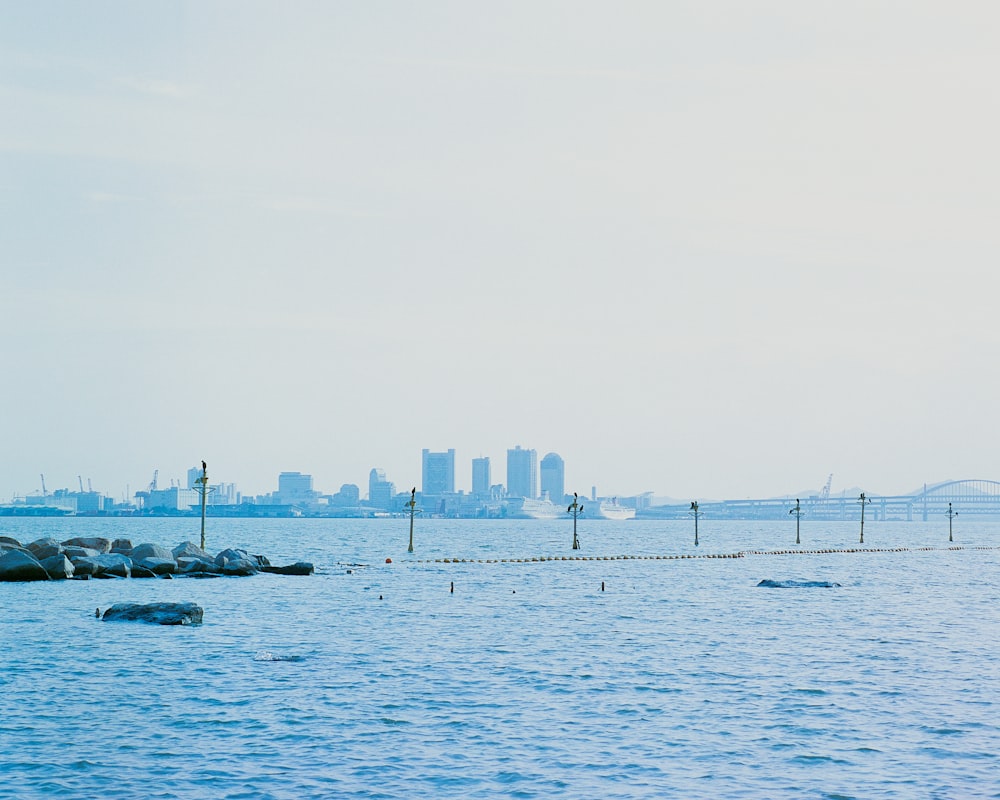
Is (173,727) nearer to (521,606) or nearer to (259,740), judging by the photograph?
(259,740)

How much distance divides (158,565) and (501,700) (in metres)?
59.4

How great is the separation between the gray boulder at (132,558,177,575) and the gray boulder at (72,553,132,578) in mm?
1026

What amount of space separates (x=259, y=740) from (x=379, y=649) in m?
16.8

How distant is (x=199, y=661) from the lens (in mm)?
40594

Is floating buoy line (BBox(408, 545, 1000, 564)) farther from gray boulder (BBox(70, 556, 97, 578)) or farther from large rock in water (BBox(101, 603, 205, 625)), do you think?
large rock in water (BBox(101, 603, 205, 625))

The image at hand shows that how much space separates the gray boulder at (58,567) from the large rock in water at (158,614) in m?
27.9

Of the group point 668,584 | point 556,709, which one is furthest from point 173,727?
point 668,584

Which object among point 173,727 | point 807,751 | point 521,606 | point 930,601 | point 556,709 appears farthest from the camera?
point 930,601

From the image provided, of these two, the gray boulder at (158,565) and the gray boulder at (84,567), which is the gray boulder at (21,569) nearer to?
the gray boulder at (84,567)

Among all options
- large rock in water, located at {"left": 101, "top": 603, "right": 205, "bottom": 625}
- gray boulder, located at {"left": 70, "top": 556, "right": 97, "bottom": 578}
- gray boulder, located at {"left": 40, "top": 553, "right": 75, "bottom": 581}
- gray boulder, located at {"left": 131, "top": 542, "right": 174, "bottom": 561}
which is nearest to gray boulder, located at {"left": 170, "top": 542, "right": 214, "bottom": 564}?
gray boulder, located at {"left": 131, "top": 542, "right": 174, "bottom": 561}

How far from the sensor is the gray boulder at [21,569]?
78.7 meters

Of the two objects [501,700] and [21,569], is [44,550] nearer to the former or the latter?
[21,569]

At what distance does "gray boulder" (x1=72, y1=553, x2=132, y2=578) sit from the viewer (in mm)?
83438

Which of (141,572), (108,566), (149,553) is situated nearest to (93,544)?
(149,553)
